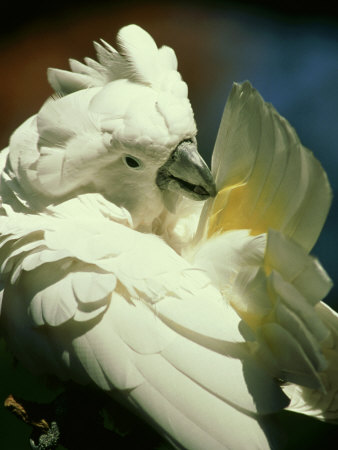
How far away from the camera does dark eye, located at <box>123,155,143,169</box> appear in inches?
30.4

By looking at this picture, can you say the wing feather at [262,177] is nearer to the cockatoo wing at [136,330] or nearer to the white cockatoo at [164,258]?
the white cockatoo at [164,258]

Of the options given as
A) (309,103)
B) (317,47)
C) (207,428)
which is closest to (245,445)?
(207,428)

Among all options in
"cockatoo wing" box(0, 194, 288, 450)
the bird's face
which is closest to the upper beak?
the bird's face

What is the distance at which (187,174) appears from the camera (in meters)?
0.77

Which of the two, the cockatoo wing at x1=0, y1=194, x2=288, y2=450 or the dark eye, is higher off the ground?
the dark eye

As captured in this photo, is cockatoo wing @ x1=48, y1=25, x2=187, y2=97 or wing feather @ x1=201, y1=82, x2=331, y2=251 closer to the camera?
wing feather @ x1=201, y1=82, x2=331, y2=251

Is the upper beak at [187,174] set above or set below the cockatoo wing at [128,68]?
below

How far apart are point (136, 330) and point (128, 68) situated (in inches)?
16.9

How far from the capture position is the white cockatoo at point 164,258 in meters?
0.63

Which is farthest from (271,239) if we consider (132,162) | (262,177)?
(132,162)

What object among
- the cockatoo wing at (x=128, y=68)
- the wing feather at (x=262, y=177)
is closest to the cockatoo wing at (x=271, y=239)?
the wing feather at (x=262, y=177)

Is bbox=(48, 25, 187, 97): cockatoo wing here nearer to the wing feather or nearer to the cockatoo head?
the cockatoo head

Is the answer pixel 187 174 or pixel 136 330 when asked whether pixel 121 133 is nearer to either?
pixel 187 174

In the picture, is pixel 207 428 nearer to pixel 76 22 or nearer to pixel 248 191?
pixel 248 191
